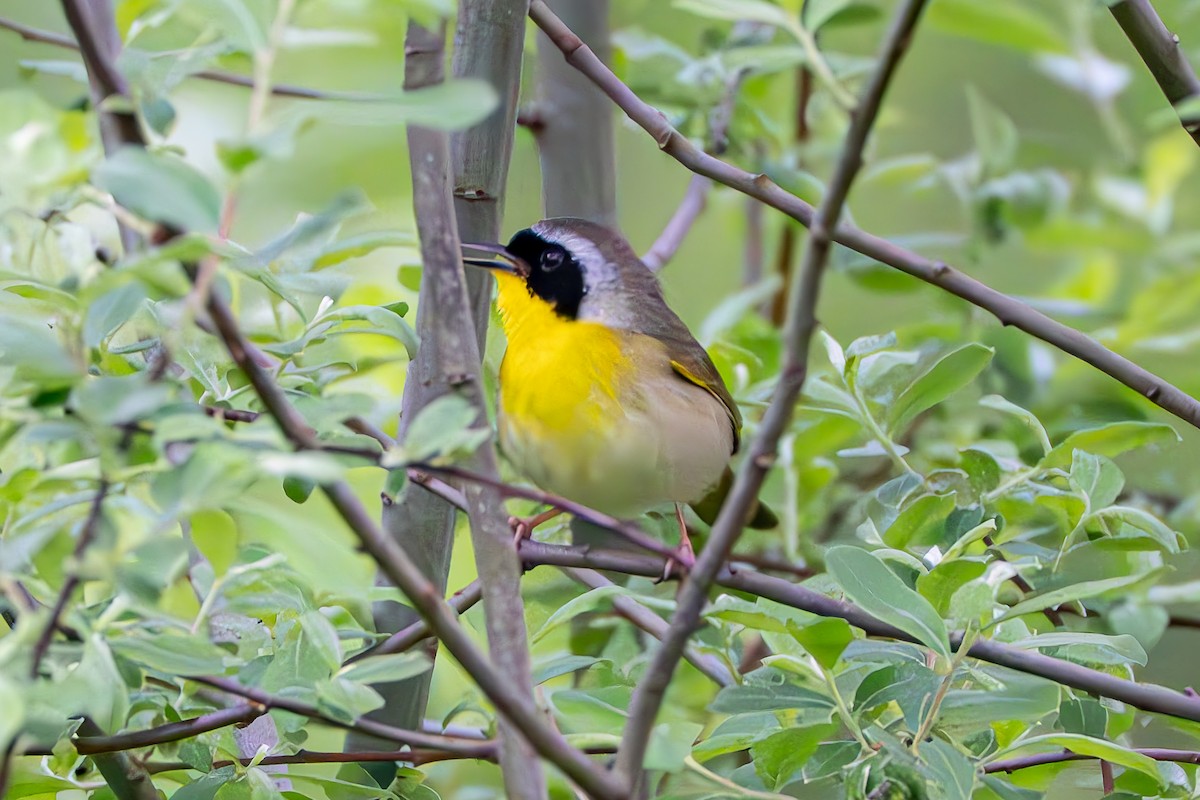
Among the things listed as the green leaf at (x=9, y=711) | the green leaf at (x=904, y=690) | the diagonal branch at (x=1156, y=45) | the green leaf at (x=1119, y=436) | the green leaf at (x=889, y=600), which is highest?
the diagonal branch at (x=1156, y=45)

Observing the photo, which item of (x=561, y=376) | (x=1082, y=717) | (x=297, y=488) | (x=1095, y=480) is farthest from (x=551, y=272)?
(x=1082, y=717)

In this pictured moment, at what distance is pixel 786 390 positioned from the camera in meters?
0.59

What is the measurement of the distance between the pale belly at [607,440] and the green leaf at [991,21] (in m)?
0.68

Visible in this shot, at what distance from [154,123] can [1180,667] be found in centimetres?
157

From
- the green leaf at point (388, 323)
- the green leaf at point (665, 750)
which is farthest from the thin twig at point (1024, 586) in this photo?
the green leaf at point (388, 323)

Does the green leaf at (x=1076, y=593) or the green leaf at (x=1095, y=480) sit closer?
the green leaf at (x=1076, y=593)

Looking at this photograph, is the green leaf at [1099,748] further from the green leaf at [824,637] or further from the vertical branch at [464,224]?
the vertical branch at [464,224]

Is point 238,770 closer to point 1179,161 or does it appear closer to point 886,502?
point 886,502

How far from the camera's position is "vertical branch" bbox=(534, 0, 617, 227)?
169cm

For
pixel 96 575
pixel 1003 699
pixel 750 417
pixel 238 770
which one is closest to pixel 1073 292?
pixel 750 417

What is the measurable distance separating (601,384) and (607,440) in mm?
84

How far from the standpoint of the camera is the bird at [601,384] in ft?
4.55

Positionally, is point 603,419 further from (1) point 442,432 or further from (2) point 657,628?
(1) point 442,432

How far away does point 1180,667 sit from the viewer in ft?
5.57
